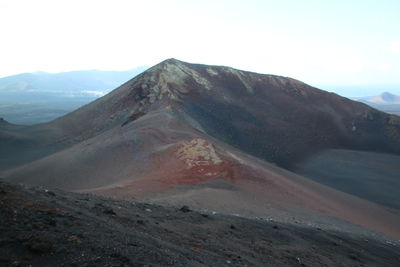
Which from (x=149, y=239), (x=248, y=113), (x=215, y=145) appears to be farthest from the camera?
(x=248, y=113)

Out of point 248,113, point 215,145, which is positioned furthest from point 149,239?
point 248,113

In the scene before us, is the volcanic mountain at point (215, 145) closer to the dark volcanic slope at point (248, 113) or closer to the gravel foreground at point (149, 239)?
the dark volcanic slope at point (248, 113)

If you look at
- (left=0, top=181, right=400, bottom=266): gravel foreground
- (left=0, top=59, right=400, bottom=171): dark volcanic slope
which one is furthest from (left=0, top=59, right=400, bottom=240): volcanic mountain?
(left=0, top=181, right=400, bottom=266): gravel foreground

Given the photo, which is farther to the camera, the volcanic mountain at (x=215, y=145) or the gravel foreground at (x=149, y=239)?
the volcanic mountain at (x=215, y=145)

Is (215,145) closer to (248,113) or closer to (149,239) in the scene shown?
(149,239)

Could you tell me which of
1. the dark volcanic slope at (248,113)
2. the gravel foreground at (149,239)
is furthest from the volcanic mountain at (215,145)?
the gravel foreground at (149,239)

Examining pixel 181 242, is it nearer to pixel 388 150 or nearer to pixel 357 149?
pixel 357 149
